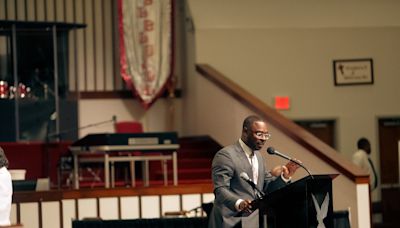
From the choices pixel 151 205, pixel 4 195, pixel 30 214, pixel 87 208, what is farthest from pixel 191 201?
pixel 4 195

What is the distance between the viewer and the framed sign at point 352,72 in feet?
51.2

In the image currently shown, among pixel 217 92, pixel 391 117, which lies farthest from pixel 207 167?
pixel 391 117

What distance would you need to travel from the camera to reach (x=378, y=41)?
621 inches

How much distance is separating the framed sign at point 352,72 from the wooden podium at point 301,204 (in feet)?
27.2

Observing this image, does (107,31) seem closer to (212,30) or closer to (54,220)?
(212,30)

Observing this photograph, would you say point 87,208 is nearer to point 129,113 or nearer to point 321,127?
point 129,113

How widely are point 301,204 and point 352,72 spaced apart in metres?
8.52

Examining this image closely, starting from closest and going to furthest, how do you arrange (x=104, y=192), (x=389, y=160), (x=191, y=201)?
1. (x=104, y=192)
2. (x=191, y=201)
3. (x=389, y=160)

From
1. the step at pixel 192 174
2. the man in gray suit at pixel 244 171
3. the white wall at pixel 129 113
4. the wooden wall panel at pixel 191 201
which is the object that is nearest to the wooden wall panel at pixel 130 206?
the wooden wall panel at pixel 191 201

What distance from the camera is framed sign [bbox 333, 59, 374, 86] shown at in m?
15.6

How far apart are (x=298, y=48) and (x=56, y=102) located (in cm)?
339

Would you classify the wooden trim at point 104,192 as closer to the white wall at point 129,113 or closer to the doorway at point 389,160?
the white wall at point 129,113

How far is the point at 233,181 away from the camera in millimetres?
7785

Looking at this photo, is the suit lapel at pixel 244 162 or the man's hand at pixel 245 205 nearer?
the man's hand at pixel 245 205
